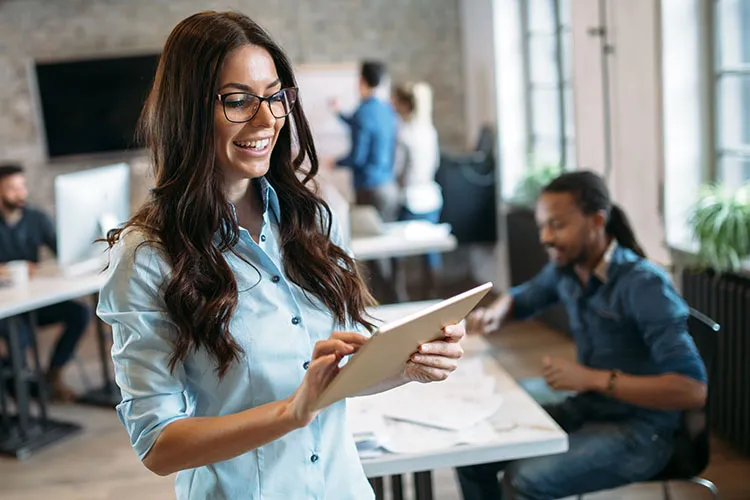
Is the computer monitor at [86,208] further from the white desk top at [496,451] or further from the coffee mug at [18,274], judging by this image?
the white desk top at [496,451]

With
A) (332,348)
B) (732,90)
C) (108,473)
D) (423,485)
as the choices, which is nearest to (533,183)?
(732,90)

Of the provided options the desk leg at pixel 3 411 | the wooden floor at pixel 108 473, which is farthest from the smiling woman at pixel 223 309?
the desk leg at pixel 3 411

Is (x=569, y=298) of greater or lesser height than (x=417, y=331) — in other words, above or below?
below

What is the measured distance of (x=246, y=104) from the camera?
141 cm

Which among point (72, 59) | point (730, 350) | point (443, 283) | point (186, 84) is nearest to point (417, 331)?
point (186, 84)

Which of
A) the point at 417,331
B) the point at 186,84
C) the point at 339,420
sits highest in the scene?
the point at 186,84

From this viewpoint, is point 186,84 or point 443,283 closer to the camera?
point 186,84

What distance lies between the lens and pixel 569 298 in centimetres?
263

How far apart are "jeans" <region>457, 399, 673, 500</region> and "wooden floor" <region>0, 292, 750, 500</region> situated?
96 cm

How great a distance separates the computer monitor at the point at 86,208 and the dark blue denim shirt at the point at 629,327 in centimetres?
246

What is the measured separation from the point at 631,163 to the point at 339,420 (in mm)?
3124

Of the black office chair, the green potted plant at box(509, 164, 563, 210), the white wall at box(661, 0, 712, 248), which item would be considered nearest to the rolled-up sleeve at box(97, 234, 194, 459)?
the black office chair

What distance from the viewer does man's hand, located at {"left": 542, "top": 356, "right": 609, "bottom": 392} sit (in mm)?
2256

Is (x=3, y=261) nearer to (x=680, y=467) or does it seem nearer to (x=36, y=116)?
(x=36, y=116)
